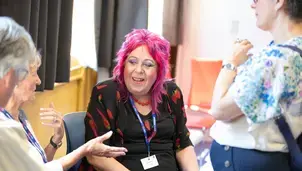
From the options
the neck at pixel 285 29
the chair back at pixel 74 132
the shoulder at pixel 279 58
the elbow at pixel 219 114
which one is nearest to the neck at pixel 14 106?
the chair back at pixel 74 132

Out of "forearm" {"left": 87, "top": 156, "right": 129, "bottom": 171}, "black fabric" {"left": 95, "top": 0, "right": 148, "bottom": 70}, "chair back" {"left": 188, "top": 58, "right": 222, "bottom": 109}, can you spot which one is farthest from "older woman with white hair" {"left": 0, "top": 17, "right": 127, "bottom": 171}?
"chair back" {"left": 188, "top": 58, "right": 222, "bottom": 109}

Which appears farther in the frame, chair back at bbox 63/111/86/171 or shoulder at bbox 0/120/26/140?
chair back at bbox 63/111/86/171

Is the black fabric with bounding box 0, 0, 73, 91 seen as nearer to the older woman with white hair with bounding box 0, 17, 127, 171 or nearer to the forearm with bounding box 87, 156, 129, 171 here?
the forearm with bounding box 87, 156, 129, 171

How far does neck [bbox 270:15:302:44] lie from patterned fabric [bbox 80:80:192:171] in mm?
800

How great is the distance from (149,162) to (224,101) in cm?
64

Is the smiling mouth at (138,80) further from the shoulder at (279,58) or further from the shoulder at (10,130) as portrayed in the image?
the shoulder at (10,130)

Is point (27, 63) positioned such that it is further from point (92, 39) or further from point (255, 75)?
point (92, 39)

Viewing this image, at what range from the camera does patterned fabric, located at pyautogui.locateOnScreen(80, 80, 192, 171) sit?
211cm

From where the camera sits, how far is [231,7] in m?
4.54

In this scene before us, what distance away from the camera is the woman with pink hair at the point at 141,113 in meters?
2.13

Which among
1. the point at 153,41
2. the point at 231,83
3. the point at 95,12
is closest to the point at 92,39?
the point at 95,12

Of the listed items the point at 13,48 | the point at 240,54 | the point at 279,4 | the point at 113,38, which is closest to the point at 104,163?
the point at 240,54

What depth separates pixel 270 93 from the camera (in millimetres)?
1568

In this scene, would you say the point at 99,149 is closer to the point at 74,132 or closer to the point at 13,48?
the point at 74,132
